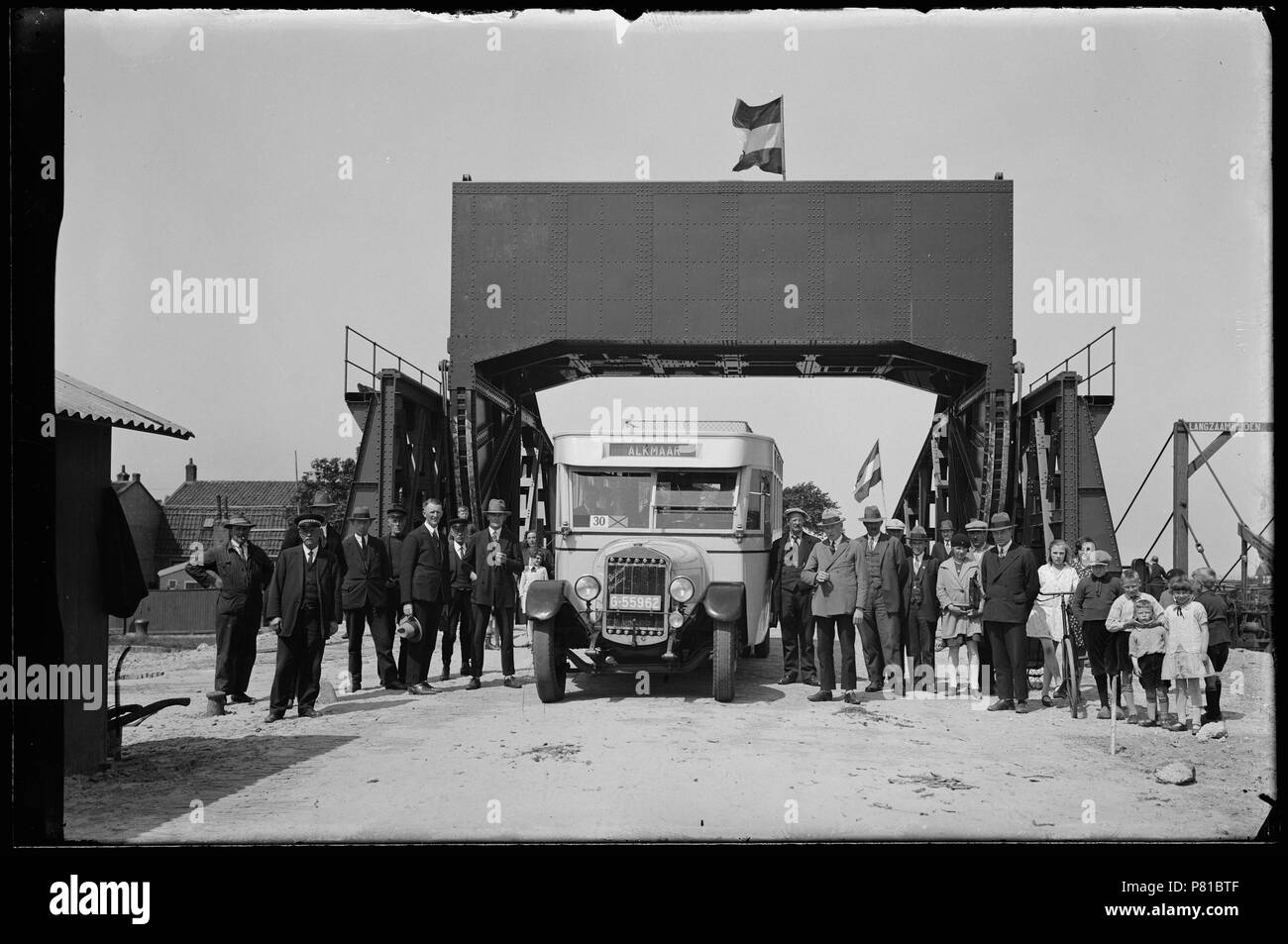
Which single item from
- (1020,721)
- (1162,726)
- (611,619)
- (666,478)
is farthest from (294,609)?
(1162,726)

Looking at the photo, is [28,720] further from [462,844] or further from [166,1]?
[166,1]

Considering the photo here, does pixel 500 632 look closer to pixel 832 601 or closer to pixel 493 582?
pixel 493 582

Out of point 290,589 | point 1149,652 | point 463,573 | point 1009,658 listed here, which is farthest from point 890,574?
point 290,589

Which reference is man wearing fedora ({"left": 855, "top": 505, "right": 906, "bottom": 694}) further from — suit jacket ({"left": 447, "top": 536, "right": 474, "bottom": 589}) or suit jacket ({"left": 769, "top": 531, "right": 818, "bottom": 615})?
suit jacket ({"left": 447, "top": 536, "right": 474, "bottom": 589})

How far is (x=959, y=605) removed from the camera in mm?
11062

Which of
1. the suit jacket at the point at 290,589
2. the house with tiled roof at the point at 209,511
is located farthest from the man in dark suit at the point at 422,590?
the house with tiled roof at the point at 209,511

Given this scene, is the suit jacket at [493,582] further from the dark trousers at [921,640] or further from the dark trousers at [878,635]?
the dark trousers at [921,640]

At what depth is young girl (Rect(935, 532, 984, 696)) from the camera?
11000 millimetres

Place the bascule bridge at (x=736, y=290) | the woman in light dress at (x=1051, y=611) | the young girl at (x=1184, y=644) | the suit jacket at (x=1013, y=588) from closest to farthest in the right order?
the young girl at (x=1184, y=644), the suit jacket at (x=1013, y=588), the woman in light dress at (x=1051, y=611), the bascule bridge at (x=736, y=290)

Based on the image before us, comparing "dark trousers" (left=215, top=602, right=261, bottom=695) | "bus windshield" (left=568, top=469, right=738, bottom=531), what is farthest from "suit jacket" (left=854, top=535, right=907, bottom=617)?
"dark trousers" (left=215, top=602, right=261, bottom=695)

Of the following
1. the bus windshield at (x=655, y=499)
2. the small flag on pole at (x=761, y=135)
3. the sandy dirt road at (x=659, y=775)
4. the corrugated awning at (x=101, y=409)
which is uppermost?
the small flag on pole at (x=761, y=135)

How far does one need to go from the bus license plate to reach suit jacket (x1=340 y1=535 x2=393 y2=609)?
2729 millimetres

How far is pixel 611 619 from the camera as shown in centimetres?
1041

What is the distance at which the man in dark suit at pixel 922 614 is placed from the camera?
11.6m
